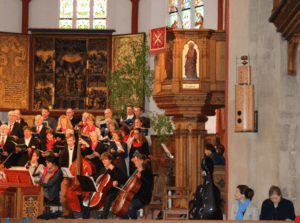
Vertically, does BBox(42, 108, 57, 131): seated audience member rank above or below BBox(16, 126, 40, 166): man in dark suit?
above

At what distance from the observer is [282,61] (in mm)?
7281

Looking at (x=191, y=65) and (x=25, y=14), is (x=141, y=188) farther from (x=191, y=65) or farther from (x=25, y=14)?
(x=25, y=14)

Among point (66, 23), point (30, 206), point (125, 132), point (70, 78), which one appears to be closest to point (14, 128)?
point (125, 132)

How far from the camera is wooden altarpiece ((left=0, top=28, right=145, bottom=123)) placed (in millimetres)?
16281

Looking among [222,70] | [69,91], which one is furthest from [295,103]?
[69,91]

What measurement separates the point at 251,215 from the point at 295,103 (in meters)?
2.19

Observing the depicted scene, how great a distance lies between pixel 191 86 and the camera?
9.91m

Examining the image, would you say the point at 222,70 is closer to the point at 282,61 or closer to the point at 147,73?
the point at 282,61

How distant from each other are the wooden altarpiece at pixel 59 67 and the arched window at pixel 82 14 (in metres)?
1.86

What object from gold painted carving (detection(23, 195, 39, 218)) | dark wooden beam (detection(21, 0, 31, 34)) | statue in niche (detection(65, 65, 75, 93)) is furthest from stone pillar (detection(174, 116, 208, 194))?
dark wooden beam (detection(21, 0, 31, 34))

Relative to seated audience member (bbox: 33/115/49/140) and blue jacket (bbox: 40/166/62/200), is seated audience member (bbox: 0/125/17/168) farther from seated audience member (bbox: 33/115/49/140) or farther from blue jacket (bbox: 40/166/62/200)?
blue jacket (bbox: 40/166/62/200)

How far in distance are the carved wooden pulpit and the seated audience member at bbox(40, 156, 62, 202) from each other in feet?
8.13

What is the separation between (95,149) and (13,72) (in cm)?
763

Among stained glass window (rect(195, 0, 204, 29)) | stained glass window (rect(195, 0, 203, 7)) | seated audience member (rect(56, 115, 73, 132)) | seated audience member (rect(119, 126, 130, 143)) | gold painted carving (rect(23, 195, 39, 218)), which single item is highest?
stained glass window (rect(195, 0, 203, 7))
